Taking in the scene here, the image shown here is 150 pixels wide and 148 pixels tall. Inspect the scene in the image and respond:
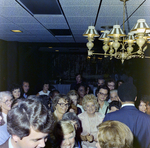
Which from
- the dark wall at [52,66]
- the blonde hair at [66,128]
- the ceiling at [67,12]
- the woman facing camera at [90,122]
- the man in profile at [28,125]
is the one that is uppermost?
the ceiling at [67,12]

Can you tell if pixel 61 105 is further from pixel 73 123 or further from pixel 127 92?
pixel 127 92

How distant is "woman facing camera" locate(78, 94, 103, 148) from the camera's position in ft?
7.62

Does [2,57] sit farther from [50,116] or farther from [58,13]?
[50,116]

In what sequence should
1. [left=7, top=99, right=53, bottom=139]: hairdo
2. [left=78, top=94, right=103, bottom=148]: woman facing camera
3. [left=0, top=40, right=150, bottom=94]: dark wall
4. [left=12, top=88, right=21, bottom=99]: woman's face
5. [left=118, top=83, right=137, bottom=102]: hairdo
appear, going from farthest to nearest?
[left=0, top=40, right=150, bottom=94]: dark wall, [left=12, top=88, right=21, bottom=99]: woman's face, [left=78, top=94, right=103, bottom=148]: woman facing camera, [left=118, top=83, right=137, bottom=102]: hairdo, [left=7, top=99, right=53, bottom=139]: hairdo

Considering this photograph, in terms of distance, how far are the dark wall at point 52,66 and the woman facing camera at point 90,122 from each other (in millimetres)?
4453

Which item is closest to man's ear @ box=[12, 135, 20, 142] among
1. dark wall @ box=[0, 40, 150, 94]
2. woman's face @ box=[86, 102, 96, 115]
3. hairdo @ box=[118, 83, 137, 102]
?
hairdo @ box=[118, 83, 137, 102]

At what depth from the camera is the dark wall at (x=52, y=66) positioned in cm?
673

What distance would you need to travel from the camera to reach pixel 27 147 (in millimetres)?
1090

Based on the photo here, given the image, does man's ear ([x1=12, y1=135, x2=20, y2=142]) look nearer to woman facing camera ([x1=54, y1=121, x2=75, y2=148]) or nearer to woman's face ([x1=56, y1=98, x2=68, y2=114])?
woman facing camera ([x1=54, y1=121, x2=75, y2=148])

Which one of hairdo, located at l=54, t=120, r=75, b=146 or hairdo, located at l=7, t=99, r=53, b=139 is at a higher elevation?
hairdo, located at l=7, t=99, r=53, b=139

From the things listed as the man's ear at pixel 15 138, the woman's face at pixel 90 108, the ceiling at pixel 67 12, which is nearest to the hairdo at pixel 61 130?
the man's ear at pixel 15 138

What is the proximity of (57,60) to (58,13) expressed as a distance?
801 cm

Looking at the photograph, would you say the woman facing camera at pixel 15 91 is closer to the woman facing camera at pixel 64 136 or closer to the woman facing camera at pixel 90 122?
the woman facing camera at pixel 90 122

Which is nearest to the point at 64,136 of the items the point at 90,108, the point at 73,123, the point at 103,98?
the point at 73,123
